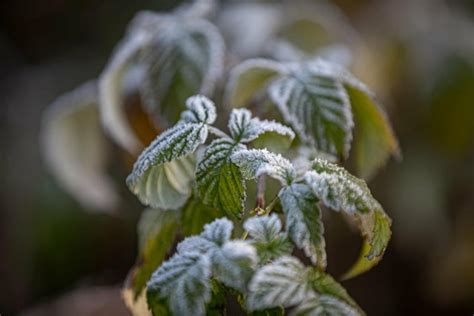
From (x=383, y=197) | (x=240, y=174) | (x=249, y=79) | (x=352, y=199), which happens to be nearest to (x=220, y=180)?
(x=240, y=174)

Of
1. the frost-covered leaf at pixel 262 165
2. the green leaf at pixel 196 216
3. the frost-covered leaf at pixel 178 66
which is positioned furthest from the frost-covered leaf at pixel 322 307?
the frost-covered leaf at pixel 178 66

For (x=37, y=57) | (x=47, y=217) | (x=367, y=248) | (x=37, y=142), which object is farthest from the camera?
(x=37, y=57)

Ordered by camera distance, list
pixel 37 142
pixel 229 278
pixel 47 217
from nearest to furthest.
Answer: pixel 229 278, pixel 47 217, pixel 37 142

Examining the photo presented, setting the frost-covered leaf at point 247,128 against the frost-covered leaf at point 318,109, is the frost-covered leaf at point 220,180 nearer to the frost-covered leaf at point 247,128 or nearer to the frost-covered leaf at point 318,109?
the frost-covered leaf at point 247,128

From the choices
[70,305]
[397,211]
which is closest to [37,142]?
[70,305]

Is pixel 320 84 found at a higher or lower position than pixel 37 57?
higher

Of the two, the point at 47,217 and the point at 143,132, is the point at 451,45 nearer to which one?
the point at 143,132
